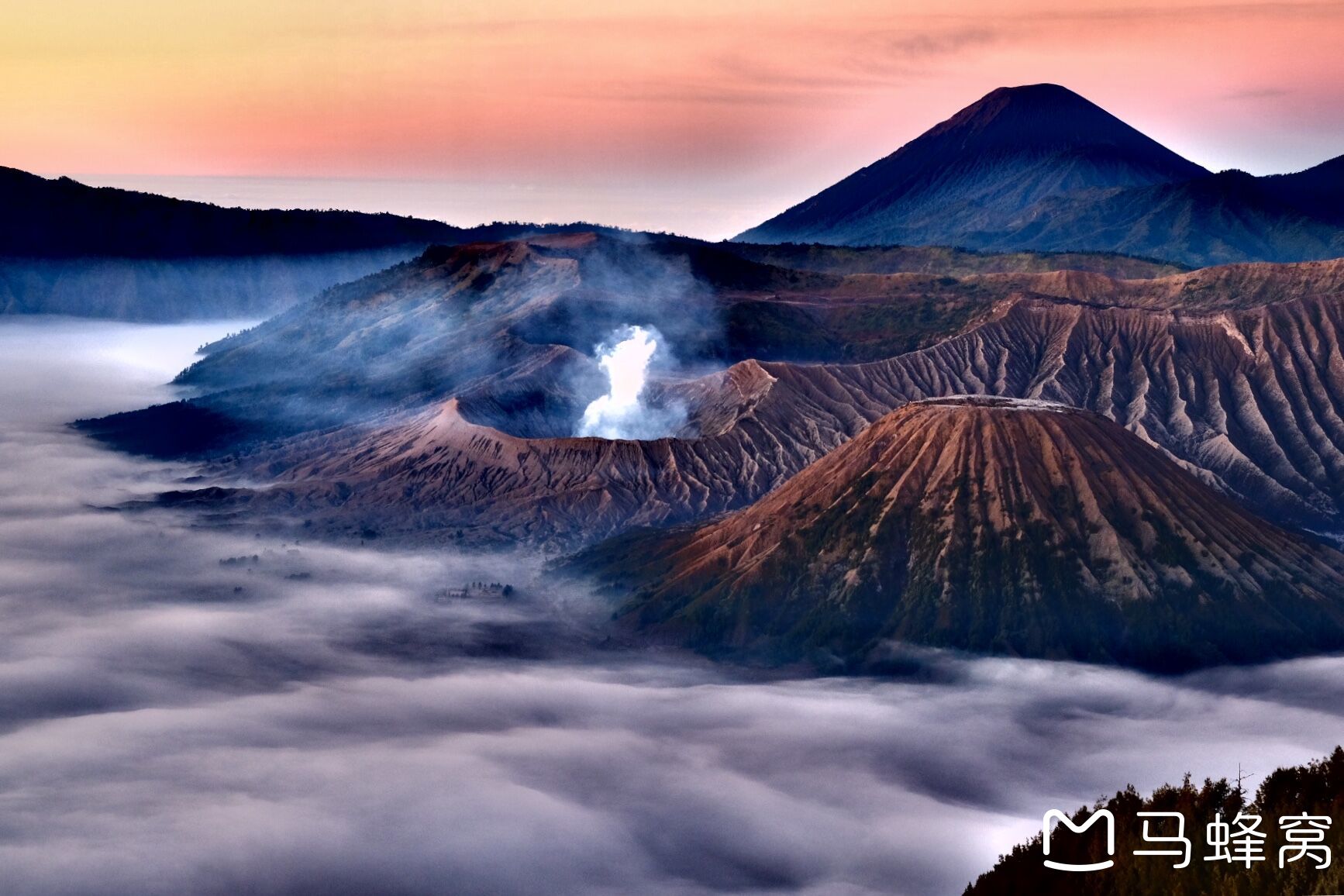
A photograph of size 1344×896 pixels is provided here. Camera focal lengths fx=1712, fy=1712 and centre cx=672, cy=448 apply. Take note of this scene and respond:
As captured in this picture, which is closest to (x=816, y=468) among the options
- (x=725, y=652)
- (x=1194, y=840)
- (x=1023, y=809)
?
(x=725, y=652)

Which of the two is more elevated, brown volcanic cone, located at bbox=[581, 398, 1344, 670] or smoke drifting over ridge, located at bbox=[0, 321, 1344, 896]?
brown volcanic cone, located at bbox=[581, 398, 1344, 670]

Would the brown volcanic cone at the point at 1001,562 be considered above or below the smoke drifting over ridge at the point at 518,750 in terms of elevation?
above

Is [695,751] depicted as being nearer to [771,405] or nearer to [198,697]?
[198,697]

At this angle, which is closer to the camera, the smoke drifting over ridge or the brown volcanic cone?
the smoke drifting over ridge

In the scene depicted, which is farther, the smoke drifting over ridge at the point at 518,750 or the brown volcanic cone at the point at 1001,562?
the brown volcanic cone at the point at 1001,562
